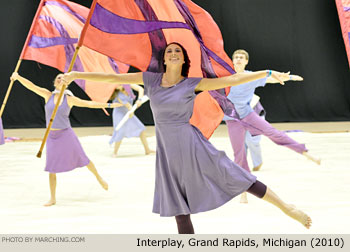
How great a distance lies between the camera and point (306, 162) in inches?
306

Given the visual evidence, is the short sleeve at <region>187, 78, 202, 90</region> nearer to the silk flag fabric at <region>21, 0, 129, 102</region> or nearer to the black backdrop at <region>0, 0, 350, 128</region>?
the silk flag fabric at <region>21, 0, 129, 102</region>

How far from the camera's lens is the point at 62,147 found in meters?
5.55

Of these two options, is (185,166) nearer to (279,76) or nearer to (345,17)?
(279,76)

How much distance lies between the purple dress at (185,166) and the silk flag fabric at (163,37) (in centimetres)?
60

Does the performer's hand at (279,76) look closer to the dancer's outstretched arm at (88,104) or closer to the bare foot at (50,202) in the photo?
the dancer's outstretched arm at (88,104)

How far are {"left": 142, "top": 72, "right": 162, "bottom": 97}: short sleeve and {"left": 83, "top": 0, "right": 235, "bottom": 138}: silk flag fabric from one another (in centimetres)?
38

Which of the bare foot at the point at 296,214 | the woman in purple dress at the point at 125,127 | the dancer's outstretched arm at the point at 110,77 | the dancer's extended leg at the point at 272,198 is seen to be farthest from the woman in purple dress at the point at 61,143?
the woman in purple dress at the point at 125,127

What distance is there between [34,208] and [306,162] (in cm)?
409

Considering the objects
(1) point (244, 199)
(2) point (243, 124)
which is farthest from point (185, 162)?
(2) point (243, 124)

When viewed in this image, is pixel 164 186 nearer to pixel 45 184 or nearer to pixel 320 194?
pixel 320 194

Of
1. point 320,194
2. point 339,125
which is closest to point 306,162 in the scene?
point 320,194

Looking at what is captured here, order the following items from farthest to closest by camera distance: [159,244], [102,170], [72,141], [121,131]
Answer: [121,131], [102,170], [72,141], [159,244]

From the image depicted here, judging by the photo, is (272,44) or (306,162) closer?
(306,162)

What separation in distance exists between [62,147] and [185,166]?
2527 millimetres
